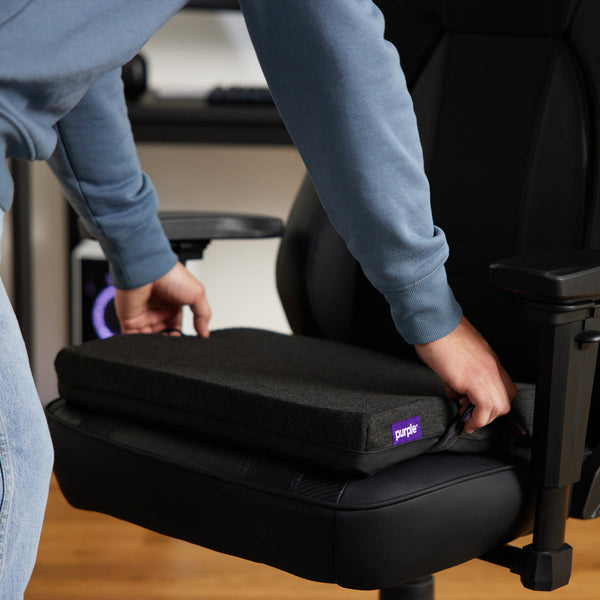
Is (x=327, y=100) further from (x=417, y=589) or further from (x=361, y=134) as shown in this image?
(x=417, y=589)

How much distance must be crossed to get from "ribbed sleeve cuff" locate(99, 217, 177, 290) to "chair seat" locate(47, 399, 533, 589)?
8.1 inches

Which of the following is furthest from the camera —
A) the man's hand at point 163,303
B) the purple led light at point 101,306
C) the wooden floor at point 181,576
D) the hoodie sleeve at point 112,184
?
the purple led light at point 101,306

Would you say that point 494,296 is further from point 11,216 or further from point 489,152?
point 11,216

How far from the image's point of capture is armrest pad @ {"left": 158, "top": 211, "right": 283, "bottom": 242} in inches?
43.7

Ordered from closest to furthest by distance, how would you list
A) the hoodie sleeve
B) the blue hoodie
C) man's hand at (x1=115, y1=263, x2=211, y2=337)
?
the blue hoodie < the hoodie sleeve < man's hand at (x1=115, y1=263, x2=211, y2=337)

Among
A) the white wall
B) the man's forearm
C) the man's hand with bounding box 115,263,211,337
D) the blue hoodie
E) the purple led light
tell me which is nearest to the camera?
the blue hoodie

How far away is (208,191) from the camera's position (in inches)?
94.5

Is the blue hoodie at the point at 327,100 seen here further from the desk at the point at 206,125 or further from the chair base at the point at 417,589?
the desk at the point at 206,125

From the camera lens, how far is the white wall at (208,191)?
229 cm

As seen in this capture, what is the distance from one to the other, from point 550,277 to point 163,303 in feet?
1.77

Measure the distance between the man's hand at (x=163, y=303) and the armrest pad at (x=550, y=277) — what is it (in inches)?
17.2

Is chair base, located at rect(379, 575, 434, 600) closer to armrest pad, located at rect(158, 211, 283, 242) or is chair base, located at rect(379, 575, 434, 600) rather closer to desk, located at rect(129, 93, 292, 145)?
armrest pad, located at rect(158, 211, 283, 242)

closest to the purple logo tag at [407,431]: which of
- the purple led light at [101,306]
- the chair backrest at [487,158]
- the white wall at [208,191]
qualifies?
the chair backrest at [487,158]

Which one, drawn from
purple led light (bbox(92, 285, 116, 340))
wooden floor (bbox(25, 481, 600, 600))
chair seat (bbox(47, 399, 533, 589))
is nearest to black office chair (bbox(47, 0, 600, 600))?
chair seat (bbox(47, 399, 533, 589))
